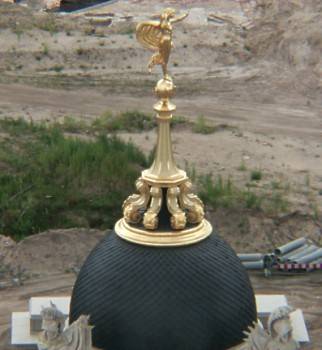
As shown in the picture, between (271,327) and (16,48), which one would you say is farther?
(16,48)

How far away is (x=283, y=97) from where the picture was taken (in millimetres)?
46125

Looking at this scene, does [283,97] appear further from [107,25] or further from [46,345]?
[46,345]

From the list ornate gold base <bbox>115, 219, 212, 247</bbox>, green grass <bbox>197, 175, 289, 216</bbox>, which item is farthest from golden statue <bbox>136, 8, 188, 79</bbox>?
green grass <bbox>197, 175, 289, 216</bbox>

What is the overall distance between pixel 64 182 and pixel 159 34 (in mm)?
18871

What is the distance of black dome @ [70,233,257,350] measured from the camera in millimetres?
13820

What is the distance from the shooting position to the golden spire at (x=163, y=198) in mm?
14266

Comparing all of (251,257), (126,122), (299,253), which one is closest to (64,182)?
(126,122)

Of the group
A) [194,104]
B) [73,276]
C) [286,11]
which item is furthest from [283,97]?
[73,276]

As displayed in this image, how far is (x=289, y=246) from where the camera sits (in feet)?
93.0

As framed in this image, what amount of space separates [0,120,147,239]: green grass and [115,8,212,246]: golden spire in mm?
16619

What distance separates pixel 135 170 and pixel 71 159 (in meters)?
2.15

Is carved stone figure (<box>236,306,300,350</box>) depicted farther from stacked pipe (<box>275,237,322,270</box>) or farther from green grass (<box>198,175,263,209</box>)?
green grass (<box>198,175,263,209</box>)

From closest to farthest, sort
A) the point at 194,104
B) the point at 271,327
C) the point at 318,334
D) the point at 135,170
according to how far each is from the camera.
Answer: the point at 271,327 < the point at 318,334 < the point at 135,170 < the point at 194,104

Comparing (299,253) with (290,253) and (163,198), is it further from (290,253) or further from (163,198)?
(163,198)
